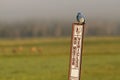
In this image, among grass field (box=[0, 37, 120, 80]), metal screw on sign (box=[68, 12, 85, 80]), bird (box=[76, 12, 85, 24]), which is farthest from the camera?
grass field (box=[0, 37, 120, 80])

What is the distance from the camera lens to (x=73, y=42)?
9.31 metres

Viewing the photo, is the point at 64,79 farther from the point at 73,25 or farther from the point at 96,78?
the point at 73,25

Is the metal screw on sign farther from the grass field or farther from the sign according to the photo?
the grass field

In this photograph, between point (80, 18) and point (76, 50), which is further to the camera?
point (76, 50)

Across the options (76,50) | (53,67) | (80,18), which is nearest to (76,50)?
(76,50)

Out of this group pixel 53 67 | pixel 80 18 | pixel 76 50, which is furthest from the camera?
pixel 53 67

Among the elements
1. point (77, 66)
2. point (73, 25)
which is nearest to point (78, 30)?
point (73, 25)

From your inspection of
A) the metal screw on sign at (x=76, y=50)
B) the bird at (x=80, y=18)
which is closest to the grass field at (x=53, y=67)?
the metal screw on sign at (x=76, y=50)

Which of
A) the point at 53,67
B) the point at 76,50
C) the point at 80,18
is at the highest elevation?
the point at 80,18

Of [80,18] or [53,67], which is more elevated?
[80,18]

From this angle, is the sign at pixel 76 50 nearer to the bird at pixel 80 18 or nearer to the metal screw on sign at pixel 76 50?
the metal screw on sign at pixel 76 50

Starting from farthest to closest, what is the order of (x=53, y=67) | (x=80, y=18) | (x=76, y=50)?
(x=53, y=67), (x=76, y=50), (x=80, y=18)

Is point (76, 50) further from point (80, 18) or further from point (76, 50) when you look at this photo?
point (80, 18)

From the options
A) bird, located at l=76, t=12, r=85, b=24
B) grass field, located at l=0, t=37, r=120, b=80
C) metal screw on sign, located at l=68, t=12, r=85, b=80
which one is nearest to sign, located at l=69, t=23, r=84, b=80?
metal screw on sign, located at l=68, t=12, r=85, b=80
